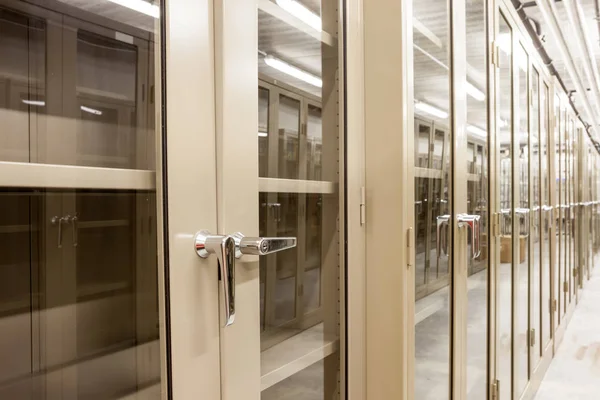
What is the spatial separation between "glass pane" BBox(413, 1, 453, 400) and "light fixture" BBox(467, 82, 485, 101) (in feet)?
1.07

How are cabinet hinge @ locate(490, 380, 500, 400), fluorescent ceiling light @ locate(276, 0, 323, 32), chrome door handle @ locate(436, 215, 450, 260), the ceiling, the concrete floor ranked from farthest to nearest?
the ceiling → the concrete floor → cabinet hinge @ locate(490, 380, 500, 400) → chrome door handle @ locate(436, 215, 450, 260) → fluorescent ceiling light @ locate(276, 0, 323, 32)

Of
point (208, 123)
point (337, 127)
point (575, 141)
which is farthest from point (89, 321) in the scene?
point (575, 141)

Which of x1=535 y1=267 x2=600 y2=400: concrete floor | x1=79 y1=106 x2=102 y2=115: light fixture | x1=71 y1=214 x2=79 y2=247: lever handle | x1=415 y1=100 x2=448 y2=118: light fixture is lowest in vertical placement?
x1=535 y1=267 x2=600 y2=400: concrete floor

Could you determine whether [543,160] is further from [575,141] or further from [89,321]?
[89,321]

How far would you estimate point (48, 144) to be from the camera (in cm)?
67

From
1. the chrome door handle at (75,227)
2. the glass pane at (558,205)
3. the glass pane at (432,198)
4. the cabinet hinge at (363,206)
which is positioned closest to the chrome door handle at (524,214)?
the glass pane at (432,198)

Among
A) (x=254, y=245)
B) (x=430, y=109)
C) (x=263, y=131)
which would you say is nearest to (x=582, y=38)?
(x=430, y=109)

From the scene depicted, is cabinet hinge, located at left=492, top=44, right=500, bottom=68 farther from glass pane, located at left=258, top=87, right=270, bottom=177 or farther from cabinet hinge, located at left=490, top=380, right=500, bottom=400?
glass pane, located at left=258, top=87, right=270, bottom=177

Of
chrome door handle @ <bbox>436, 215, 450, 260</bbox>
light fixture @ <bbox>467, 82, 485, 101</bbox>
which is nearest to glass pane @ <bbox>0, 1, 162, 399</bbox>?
chrome door handle @ <bbox>436, 215, 450, 260</bbox>

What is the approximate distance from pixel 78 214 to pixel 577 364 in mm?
4753

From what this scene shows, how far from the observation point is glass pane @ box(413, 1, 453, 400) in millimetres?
1711

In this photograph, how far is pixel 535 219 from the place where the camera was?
3.75 metres

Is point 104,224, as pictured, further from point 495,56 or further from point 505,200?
point 505,200

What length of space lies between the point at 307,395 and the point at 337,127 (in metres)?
0.77
